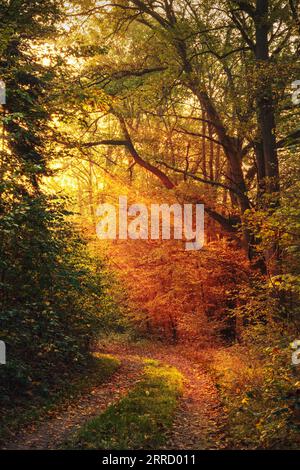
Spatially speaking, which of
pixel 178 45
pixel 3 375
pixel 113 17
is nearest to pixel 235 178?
pixel 178 45

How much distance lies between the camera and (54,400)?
458 inches

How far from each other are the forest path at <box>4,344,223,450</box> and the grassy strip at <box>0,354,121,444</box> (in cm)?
21

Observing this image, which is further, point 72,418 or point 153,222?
point 153,222

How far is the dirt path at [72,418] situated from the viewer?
842 cm

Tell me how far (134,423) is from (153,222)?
17722mm

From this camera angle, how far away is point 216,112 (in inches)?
795

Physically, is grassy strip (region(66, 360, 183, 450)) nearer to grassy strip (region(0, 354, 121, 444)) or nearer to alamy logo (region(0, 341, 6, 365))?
grassy strip (region(0, 354, 121, 444))

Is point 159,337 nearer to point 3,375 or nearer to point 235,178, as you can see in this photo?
point 235,178

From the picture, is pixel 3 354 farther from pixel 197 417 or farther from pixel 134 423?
pixel 197 417

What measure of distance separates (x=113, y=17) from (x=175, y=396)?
1558 centimetres

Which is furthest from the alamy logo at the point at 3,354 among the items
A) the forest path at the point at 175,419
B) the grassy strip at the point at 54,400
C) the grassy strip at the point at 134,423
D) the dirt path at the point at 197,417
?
the dirt path at the point at 197,417

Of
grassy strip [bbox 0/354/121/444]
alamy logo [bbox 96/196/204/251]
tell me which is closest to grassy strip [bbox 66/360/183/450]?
grassy strip [bbox 0/354/121/444]

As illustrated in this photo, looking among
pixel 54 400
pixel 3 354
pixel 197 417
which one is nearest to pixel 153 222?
pixel 54 400

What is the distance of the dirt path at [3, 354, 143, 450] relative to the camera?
27.6ft
